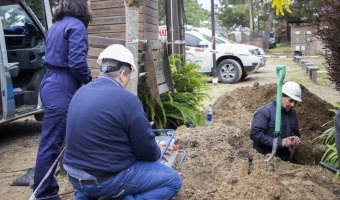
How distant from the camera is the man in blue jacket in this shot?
8.89 ft

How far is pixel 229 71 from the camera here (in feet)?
44.0

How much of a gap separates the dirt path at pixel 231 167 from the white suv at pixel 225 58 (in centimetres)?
617

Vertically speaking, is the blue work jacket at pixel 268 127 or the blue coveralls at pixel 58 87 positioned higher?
the blue coveralls at pixel 58 87

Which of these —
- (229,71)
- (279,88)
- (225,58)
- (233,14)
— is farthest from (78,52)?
(233,14)

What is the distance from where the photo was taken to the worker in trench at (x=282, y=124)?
438cm

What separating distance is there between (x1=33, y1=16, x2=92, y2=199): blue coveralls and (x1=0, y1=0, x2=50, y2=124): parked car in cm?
261

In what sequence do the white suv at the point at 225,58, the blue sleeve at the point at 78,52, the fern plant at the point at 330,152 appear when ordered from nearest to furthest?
1. the blue sleeve at the point at 78,52
2. the fern plant at the point at 330,152
3. the white suv at the point at 225,58

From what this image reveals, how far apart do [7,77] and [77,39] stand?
264cm

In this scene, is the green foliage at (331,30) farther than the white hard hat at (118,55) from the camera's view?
Yes

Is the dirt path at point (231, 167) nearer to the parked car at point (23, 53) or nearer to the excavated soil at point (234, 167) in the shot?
the excavated soil at point (234, 167)

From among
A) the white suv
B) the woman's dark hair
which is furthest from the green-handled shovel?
the white suv

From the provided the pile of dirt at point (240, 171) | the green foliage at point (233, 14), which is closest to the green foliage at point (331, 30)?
the pile of dirt at point (240, 171)

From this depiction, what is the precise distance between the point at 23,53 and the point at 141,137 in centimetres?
462

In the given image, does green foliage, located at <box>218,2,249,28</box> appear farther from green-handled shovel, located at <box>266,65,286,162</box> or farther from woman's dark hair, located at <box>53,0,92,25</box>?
woman's dark hair, located at <box>53,0,92,25</box>
